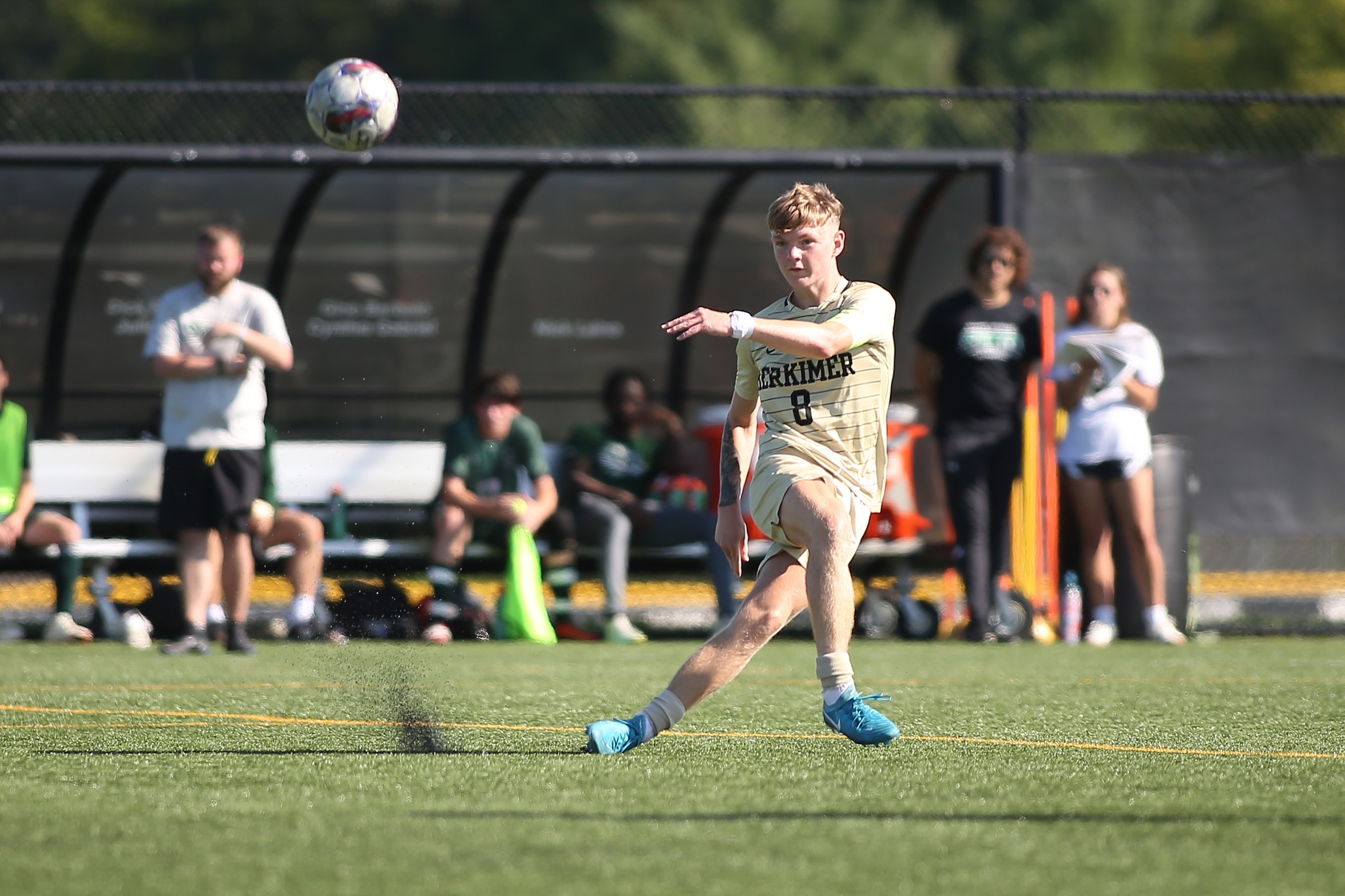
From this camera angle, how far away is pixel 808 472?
4.79 meters

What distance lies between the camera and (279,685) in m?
7.11

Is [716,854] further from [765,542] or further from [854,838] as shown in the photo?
[765,542]

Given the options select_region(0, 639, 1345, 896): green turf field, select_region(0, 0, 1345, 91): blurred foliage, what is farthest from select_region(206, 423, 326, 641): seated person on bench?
select_region(0, 0, 1345, 91): blurred foliage

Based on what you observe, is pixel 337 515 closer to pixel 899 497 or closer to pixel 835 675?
pixel 899 497

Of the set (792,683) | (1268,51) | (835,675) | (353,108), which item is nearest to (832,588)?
(835,675)

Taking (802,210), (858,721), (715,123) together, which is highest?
(715,123)

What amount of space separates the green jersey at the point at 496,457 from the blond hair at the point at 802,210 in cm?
574

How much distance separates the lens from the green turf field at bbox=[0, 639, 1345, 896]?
3.14m

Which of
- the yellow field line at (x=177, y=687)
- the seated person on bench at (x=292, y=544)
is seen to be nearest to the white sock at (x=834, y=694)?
the yellow field line at (x=177, y=687)

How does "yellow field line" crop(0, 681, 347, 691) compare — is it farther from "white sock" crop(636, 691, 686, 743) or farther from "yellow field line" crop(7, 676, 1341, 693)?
"white sock" crop(636, 691, 686, 743)

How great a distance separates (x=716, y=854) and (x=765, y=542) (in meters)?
7.70

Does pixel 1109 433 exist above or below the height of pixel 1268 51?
below

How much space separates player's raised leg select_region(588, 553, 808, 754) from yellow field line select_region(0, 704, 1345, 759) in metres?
0.48

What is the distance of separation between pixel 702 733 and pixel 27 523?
6.09m
